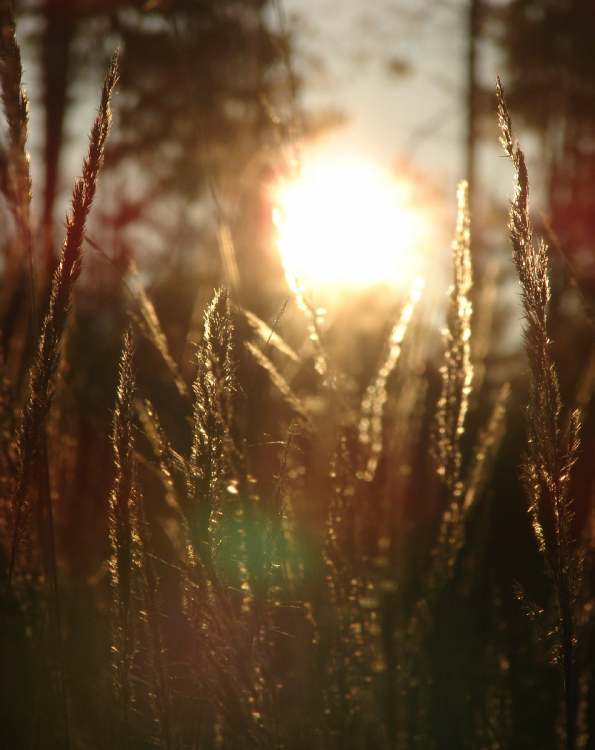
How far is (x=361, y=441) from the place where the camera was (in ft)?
5.10

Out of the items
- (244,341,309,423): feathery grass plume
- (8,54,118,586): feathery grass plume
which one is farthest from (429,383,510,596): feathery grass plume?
(8,54,118,586): feathery grass plume

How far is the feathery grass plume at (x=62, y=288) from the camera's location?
0.94m

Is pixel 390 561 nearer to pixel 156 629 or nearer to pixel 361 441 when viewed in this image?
pixel 361 441

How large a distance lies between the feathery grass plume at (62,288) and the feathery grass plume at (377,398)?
2.14ft

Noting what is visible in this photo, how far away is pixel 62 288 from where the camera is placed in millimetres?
956

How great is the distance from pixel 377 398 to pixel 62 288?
2.60 feet

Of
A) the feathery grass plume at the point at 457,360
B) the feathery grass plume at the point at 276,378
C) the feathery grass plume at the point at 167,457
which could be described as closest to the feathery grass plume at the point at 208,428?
the feathery grass plume at the point at 167,457

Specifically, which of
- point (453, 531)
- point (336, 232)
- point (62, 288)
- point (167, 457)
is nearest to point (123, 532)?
point (167, 457)

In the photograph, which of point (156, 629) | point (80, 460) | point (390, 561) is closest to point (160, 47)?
point (80, 460)

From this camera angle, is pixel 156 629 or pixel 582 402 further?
pixel 582 402

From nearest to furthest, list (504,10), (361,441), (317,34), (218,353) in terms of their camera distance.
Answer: (218,353), (361,441), (317,34), (504,10)

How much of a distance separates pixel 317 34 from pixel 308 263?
1.87m

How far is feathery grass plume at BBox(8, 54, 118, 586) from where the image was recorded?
94 cm

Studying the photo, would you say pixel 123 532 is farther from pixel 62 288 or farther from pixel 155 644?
pixel 62 288
